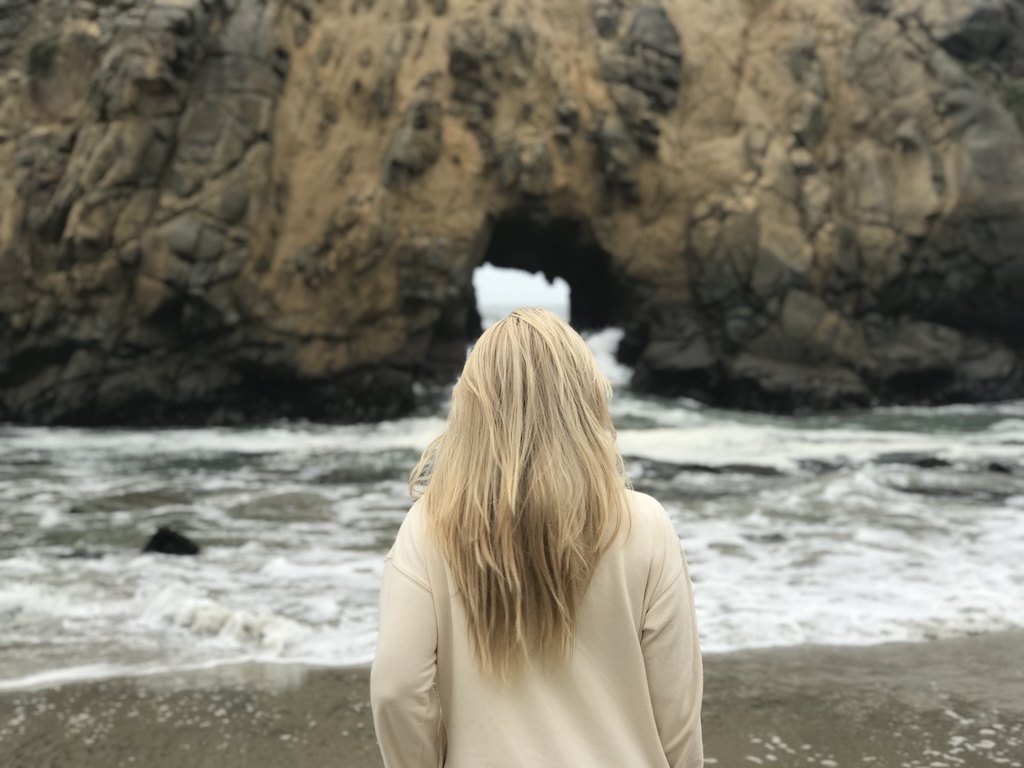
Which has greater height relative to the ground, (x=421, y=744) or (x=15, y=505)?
(x=421, y=744)

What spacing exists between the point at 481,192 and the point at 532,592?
50.7 ft

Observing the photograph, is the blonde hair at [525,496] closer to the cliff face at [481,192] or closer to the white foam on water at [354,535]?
the white foam on water at [354,535]

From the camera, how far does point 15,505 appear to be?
9.64 meters

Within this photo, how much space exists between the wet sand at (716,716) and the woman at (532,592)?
246cm

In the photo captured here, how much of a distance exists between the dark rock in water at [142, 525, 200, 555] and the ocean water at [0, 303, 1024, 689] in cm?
14

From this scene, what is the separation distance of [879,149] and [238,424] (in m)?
11.9

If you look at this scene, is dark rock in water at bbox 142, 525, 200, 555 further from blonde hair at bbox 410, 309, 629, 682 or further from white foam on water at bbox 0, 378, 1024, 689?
blonde hair at bbox 410, 309, 629, 682

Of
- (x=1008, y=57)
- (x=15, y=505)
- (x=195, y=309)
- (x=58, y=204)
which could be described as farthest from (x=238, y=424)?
(x=1008, y=57)

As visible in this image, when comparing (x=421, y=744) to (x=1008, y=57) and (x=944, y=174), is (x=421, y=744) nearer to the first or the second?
(x=944, y=174)

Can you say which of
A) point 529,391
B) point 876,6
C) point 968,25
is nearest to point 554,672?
point 529,391

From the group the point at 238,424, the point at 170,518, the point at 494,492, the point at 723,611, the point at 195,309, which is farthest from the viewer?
the point at 238,424

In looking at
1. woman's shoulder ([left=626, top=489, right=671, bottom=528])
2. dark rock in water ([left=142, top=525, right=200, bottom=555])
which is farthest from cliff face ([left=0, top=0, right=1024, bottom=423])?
woman's shoulder ([left=626, top=489, right=671, bottom=528])

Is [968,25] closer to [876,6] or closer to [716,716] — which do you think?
[876,6]

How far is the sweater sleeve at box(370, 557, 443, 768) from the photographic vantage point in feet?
5.05
